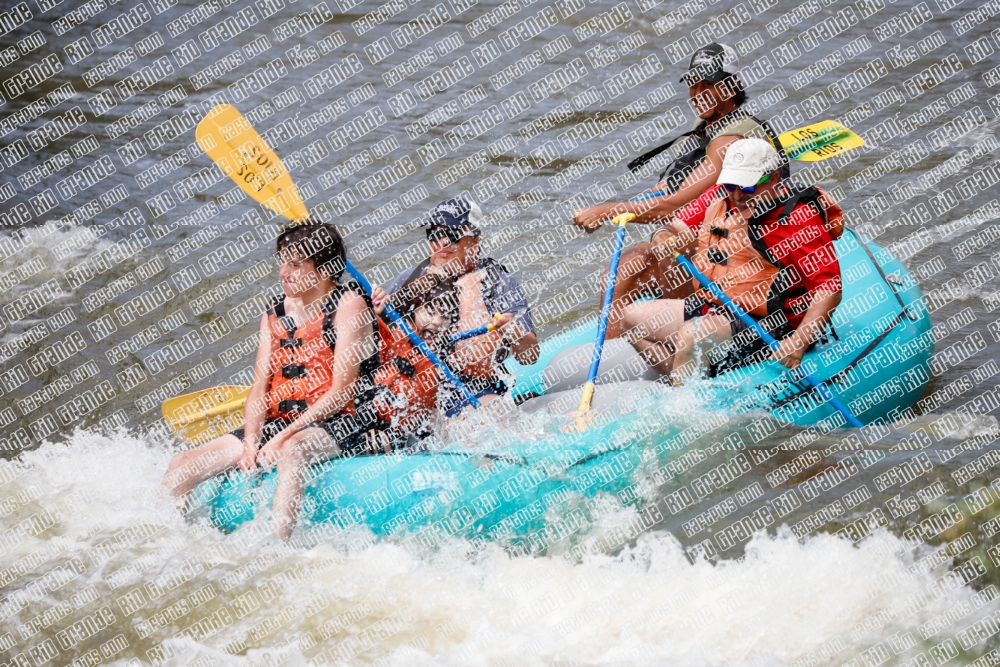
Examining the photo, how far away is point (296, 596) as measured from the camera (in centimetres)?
403

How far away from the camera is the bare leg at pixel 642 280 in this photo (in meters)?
4.67

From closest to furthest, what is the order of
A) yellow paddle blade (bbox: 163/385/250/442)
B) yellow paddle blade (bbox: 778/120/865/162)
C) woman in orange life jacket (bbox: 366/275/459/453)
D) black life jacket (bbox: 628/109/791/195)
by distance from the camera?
woman in orange life jacket (bbox: 366/275/459/453) < yellow paddle blade (bbox: 163/385/250/442) < black life jacket (bbox: 628/109/791/195) < yellow paddle blade (bbox: 778/120/865/162)

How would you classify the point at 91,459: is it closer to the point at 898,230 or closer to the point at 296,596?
the point at 296,596

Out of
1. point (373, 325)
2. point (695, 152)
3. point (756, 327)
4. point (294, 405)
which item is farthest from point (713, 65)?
point (294, 405)

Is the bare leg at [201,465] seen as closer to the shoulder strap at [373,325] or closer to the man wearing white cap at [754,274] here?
the shoulder strap at [373,325]

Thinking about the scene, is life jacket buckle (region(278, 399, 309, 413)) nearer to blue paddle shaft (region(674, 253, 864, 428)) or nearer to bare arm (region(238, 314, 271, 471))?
bare arm (region(238, 314, 271, 471))

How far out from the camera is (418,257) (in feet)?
22.4

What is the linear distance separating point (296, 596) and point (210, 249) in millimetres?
3631

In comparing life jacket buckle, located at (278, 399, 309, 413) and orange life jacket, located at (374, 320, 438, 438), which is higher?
life jacket buckle, located at (278, 399, 309, 413)

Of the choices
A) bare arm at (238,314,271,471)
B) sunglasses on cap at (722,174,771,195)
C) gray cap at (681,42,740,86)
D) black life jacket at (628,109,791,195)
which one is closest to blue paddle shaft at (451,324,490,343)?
bare arm at (238,314,271,471)

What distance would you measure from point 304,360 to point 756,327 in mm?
1751

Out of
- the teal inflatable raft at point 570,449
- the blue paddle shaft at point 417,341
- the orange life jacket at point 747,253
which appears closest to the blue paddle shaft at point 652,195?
the orange life jacket at point 747,253

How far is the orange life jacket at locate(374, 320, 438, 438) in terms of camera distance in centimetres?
406

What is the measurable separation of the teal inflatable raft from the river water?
85 millimetres
